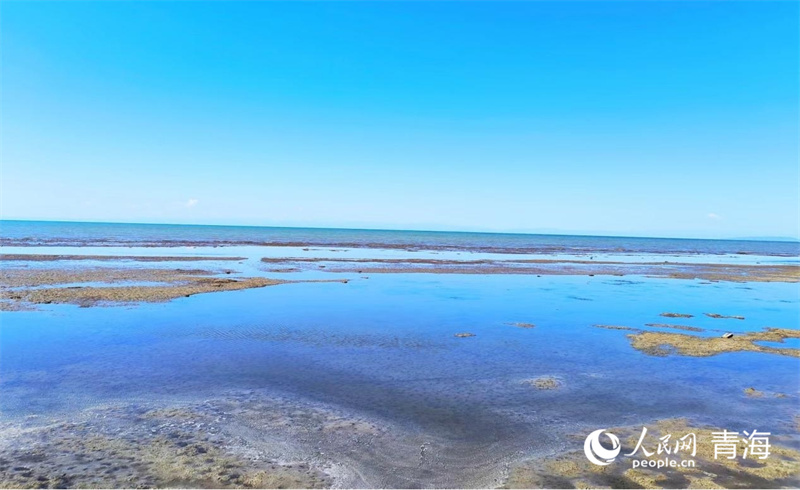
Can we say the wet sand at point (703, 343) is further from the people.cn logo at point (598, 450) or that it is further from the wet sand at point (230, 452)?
the wet sand at point (230, 452)

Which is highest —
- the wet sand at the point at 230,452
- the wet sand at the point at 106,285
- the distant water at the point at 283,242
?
the distant water at the point at 283,242

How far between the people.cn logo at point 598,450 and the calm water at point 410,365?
16.6 inches

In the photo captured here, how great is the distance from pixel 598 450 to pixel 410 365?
585cm

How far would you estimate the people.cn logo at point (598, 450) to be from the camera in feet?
24.7

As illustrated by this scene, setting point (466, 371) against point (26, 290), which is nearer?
point (466, 371)

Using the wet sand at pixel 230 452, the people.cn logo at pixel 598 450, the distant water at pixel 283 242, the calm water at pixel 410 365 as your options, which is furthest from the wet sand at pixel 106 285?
the distant water at pixel 283 242

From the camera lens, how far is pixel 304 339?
15.6 meters

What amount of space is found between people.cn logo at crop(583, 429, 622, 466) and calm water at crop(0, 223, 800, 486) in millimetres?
423

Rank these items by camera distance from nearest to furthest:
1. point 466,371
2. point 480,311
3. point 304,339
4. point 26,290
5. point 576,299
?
point 466,371
point 304,339
point 480,311
point 26,290
point 576,299

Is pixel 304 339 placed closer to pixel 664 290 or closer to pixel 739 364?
pixel 739 364

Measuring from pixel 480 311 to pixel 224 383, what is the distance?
44.2 ft

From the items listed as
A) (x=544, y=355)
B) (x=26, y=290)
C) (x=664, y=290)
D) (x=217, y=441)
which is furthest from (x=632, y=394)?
(x=26, y=290)

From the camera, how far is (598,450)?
785 cm

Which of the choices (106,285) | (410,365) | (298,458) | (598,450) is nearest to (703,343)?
(410,365)
